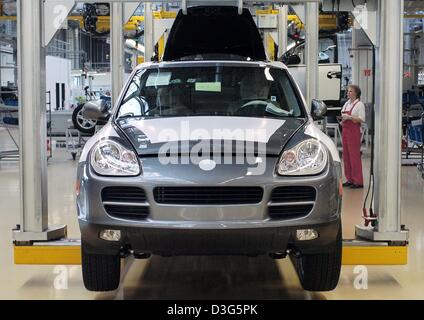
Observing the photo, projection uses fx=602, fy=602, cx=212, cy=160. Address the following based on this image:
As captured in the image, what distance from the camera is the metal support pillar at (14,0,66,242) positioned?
13.4 ft

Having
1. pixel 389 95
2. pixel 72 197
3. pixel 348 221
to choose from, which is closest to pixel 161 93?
pixel 389 95

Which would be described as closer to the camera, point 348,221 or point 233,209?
point 233,209

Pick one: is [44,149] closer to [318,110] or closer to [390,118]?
[318,110]

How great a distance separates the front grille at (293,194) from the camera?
3164mm

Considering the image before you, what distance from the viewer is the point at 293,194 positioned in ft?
10.5

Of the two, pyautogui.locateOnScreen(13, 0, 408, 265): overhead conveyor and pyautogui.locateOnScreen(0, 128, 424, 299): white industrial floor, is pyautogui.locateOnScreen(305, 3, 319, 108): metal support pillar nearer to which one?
pyautogui.locateOnScreen(0, 128, 424, 299): white industrial floor

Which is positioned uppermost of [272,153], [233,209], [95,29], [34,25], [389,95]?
[95,29]

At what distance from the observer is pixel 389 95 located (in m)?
4.08

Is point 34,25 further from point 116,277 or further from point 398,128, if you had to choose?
point 398,128

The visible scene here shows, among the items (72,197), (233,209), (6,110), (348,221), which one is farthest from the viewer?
(6,110)

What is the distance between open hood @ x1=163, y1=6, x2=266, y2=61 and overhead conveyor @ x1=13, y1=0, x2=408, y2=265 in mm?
2366

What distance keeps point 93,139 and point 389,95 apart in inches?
78.6

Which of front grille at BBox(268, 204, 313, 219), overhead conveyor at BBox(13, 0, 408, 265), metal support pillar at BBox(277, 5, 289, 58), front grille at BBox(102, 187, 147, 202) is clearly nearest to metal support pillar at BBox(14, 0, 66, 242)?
overhead conveyor at BBox(13, 0, 408, 265)

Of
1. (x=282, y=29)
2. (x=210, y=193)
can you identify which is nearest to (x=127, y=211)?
(x=210, y=193)
